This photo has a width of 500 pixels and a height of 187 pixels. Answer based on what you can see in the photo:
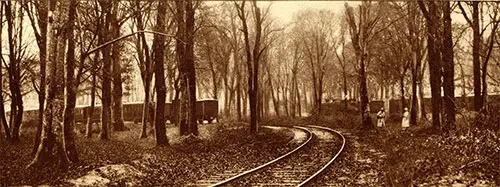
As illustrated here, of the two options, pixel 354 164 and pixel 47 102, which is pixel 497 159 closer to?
pixel 354 164

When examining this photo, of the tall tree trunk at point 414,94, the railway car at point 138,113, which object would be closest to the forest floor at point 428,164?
the tall tree trunk at point 414,94

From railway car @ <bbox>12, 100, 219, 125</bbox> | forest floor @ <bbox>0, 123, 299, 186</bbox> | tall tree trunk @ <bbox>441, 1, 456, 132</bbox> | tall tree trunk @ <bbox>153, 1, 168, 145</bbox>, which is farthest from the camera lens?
railway car @ <bbox>12, 100, 219, 125</bbox>

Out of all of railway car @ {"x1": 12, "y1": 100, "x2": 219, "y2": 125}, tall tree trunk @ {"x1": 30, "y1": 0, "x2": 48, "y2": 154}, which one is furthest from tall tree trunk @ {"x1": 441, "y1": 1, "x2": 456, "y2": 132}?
railway car @ {"x1": 12, "y1": 100, "x2": 219, "y2": 125}

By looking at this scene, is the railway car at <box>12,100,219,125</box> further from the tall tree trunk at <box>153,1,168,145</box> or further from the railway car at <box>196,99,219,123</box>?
the tall tree trunk at <box>153,1,168,145</box>

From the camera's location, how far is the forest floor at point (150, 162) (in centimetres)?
1096

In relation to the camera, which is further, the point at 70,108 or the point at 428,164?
the point at 70,108

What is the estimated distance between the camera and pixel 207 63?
43094mm

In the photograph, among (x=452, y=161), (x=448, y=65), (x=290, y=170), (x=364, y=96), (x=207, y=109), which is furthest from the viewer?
(x=207, y=109)

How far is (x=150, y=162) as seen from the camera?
13828 millimetres

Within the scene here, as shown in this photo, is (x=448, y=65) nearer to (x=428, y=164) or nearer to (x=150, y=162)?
(x=428, y=164)

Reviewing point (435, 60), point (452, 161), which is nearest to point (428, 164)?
point (452, 161)

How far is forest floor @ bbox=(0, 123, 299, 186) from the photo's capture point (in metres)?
11.0

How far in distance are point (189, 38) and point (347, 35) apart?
25924 millimetres

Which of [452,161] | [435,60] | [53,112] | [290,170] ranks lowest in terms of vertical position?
[290,170]
